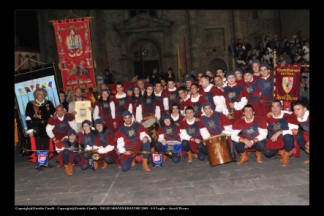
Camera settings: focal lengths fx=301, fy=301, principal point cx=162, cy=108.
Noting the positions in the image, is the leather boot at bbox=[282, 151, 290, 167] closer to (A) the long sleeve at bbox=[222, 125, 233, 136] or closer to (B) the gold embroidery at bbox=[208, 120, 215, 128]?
(A) the long sleeve at bbox=[222, 125, 233, 136]

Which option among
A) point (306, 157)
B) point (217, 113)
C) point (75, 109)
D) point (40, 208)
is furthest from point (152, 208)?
point (75, 109)

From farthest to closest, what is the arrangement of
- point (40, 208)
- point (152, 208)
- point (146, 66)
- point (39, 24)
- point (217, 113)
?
point (146, 66)
point (39, 24)
point (217, 113)
point (40, 208)
point (152, 208)

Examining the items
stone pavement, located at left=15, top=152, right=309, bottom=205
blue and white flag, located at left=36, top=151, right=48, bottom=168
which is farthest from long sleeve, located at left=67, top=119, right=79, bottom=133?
stone pavement, located at left=15, top=152, right=309, bottom=205

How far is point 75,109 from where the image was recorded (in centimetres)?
910

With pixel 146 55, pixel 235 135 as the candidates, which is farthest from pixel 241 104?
pixel 146 55

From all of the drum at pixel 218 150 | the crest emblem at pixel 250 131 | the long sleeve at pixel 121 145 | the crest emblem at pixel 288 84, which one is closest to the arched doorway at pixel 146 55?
the crest emblem at pixel 288 84

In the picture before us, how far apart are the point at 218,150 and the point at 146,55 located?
723 inches

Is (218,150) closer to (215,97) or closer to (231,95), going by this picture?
(215,97)

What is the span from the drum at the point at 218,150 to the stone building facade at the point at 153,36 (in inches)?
660

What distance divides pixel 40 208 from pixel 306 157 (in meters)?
5.68

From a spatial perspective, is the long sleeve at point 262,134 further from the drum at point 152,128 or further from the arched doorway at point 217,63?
the arched doorway at point 217,63

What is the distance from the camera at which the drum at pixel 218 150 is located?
21.2 ft

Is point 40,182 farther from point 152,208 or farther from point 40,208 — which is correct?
point 152,208
